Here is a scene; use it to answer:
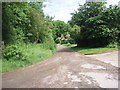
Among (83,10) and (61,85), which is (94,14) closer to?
(83,10)

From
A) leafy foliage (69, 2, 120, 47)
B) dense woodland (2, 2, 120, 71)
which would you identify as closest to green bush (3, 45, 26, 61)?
dense woodland (2, 2, 120, 71)

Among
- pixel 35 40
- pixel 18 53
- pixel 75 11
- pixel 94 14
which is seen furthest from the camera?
pixel 75 11

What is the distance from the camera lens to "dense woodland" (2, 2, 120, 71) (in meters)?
6.37

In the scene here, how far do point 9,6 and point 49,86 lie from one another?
6.45 meters

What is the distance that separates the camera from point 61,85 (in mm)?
3066

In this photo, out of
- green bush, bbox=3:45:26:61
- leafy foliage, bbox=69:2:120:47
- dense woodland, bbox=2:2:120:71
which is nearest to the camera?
green bush, bbox=3:45:26:61

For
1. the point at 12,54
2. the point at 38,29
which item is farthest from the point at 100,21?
the point at 12,54

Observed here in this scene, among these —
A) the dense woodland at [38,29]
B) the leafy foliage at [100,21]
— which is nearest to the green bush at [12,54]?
the dense woodland at [38,29]

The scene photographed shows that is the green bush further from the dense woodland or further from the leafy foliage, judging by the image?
the leafy foliage

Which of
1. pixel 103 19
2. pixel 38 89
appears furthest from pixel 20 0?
pixel 103 19

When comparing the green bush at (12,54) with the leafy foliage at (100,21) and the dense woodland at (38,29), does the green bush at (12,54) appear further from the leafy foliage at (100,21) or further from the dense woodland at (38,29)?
the leafy foliage at (100,21)

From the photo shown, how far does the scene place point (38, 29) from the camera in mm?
11664

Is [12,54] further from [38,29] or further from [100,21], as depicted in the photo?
[100,21]

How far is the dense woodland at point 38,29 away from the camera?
6371 millimetres
